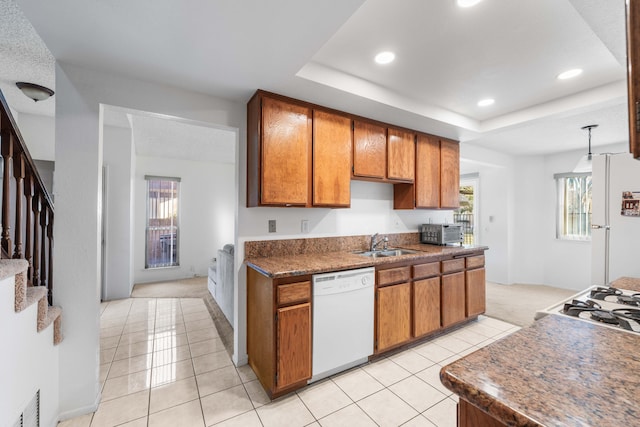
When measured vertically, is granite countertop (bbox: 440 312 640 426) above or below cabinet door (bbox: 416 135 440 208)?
below

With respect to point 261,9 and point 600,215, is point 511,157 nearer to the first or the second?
point 600,215

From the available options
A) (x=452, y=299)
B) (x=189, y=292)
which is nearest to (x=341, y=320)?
(x=452, y=299)

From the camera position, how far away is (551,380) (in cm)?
64

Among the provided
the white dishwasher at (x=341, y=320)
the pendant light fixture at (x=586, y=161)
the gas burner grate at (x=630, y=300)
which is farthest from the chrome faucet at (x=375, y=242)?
the pendant light fixture at (x=586, y=161)

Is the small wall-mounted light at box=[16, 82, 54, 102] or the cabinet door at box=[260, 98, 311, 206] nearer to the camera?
the cabinet door at box=[260, 98, 311, 206]

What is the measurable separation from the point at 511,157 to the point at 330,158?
4349mm

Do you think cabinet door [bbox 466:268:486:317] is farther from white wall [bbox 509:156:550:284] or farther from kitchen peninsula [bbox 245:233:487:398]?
white wall [bbox 509:156:550:284]

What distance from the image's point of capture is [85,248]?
1862 mm

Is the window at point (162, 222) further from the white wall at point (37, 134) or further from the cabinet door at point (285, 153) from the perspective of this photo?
the cabinet door at point (285, 153)

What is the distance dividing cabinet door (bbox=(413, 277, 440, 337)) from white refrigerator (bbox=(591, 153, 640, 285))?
1.79 m

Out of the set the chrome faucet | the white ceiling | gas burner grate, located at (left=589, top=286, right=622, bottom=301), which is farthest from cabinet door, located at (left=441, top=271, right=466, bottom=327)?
the white ceiling

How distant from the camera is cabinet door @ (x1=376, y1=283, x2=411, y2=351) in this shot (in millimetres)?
2395

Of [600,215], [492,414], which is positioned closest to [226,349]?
[492,414]

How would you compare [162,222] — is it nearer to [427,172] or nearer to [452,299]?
[427,172]
